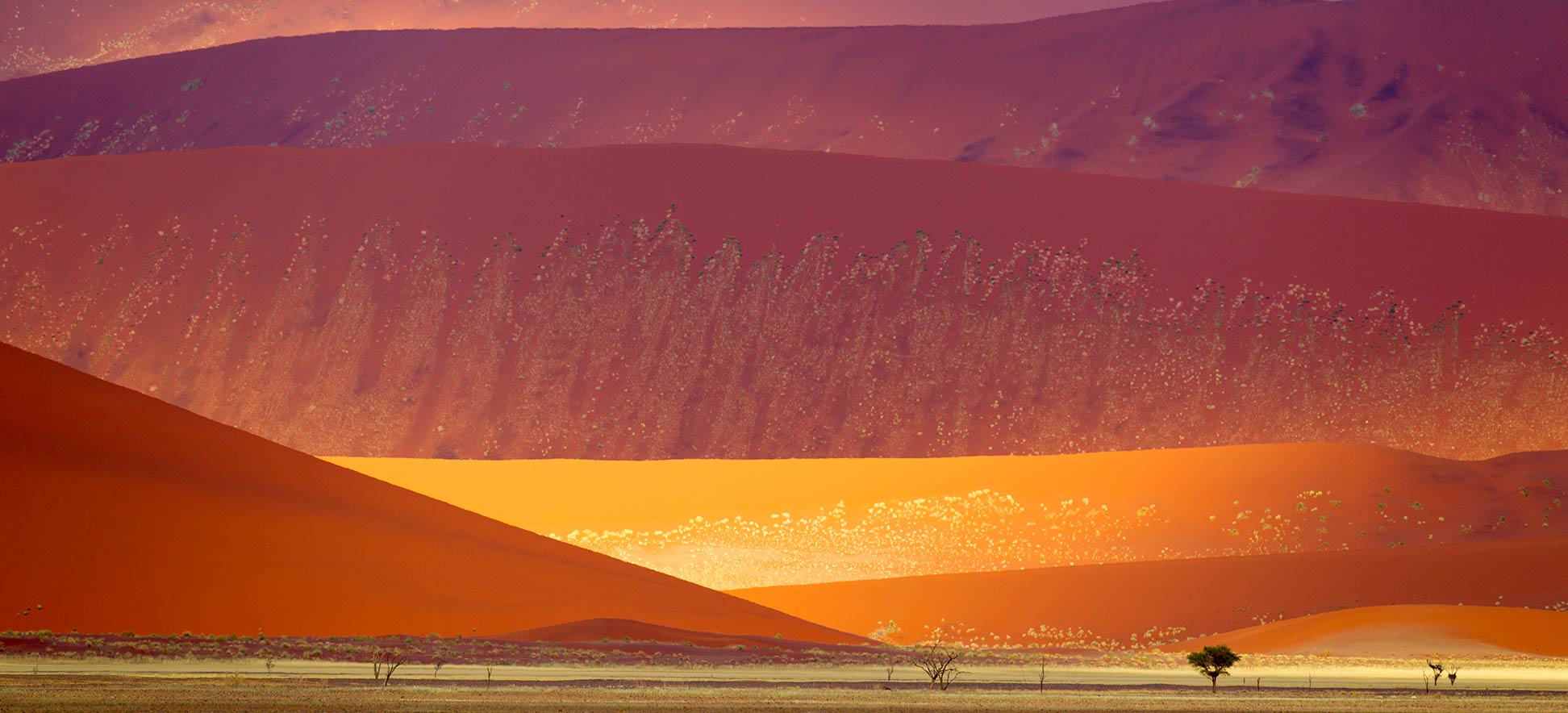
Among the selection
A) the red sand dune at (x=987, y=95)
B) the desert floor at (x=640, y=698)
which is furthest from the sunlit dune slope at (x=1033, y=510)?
the red sand dune at (x=987, y=95)

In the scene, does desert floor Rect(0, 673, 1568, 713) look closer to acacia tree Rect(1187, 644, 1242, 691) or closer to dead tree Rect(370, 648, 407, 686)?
dead tree Rect(370, 648, 407, 686)

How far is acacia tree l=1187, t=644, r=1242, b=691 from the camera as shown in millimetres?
22516

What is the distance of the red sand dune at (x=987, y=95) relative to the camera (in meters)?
77.5

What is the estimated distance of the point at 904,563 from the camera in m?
37.1

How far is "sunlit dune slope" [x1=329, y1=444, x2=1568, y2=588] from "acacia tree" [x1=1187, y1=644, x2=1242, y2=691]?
12.6 meters

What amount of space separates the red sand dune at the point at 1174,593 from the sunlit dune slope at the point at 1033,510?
257 cm

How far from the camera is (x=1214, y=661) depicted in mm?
22781

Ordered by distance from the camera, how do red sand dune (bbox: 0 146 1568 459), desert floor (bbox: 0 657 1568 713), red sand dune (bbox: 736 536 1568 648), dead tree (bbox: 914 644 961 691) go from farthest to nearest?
red sand dune (bbox: 0 146 1568 459) → red sand dune (bbox: 736 536 1568 648) → dead tree (bbox: 914 644 961 691) → desert floor (bbox: 0 657 1568 713)

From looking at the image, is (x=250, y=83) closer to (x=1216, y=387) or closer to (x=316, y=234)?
(x=316, y=234)

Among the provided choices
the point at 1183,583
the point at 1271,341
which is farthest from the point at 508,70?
the point at 1183,583

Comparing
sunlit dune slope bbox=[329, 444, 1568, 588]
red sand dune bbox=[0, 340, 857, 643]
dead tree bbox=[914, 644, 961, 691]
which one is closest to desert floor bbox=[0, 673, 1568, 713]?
dead tree bbox=[914, 644, 961, 691]

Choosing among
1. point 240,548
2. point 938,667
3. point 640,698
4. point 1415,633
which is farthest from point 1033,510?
point 640,698

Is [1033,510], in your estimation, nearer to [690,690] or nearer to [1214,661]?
[1214,661]

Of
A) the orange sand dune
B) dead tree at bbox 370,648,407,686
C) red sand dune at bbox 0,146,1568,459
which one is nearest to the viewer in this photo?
dead tree at bbox 370,648,407,686
